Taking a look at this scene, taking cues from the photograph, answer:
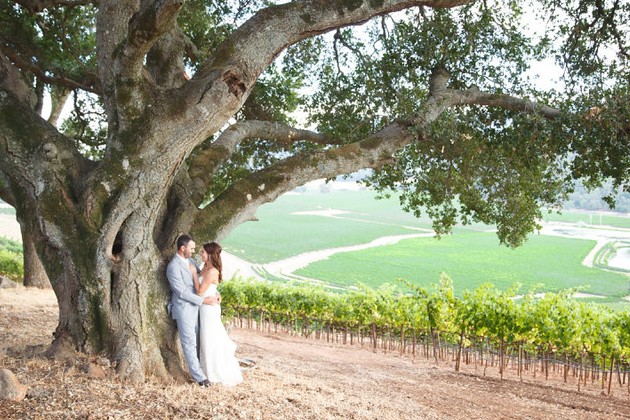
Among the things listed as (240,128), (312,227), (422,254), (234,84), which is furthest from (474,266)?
(234,84)

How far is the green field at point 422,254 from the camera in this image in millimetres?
34844

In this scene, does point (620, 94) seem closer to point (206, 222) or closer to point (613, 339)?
point (613, 339)

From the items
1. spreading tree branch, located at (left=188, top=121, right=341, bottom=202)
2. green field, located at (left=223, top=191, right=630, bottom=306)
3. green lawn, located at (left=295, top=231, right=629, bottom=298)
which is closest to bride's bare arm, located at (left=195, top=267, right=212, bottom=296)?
spreading tree branch, located at (left=188, top=121, right=341, bottom=202)

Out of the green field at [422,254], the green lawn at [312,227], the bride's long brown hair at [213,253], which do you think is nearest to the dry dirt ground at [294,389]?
the bride's long brown hair at [213,253]

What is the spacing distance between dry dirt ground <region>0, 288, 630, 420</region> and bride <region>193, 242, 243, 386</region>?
32cm

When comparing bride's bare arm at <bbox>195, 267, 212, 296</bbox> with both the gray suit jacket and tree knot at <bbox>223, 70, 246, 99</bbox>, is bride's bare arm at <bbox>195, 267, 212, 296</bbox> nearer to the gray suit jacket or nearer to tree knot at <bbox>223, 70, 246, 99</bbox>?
the gray suit jacket

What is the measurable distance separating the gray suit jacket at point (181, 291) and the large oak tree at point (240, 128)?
163 mm

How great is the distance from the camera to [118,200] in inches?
240

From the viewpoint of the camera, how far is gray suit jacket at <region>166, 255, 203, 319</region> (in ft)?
21.4

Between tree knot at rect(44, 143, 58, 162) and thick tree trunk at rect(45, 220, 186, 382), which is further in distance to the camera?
tree knot at rect(44, 143, 58, 162)

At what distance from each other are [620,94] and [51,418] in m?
9.11

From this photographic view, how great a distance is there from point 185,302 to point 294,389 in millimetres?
1857

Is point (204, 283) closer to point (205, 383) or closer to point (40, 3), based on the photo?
point (205, 383)

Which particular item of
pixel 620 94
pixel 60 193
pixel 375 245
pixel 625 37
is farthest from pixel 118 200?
pixel 375 245
